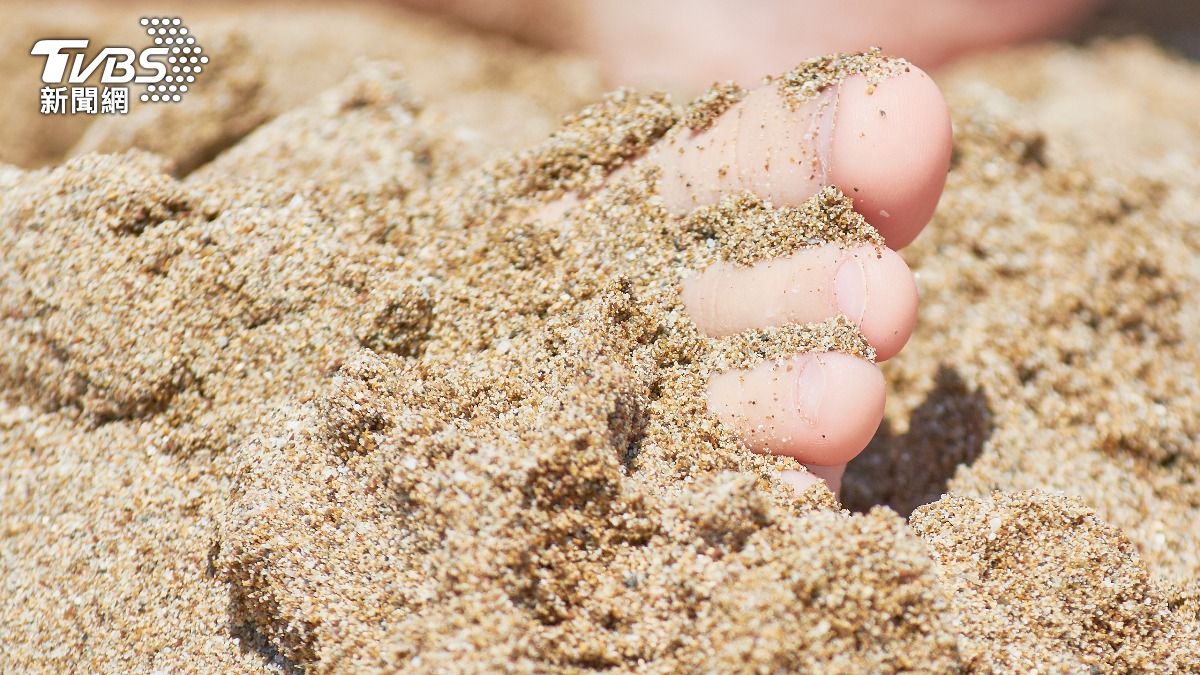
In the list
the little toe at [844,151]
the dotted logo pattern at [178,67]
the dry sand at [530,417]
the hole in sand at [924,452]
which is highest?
the little toe at [844,151]

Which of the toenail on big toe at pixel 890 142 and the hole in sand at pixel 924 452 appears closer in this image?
the toenail on big toe at pixel 890 142

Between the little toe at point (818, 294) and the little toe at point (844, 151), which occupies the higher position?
the little toe at point (844, 151)

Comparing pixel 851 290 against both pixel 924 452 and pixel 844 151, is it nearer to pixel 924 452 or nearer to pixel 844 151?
pixel 844 151

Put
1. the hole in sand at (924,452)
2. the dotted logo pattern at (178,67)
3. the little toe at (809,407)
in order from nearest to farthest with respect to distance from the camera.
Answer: the little toe at (809,407)
the hole in sand at (924,452)
the dotted logo pattern at (178,67)

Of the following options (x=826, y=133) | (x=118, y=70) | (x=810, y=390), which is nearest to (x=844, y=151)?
(x=826, y=133)

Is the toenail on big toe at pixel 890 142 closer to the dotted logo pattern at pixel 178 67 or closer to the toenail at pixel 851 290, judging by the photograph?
the toenail at pixel 851 290

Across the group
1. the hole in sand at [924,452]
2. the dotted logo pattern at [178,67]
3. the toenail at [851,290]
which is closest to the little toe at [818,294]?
the toenail at [851,290]

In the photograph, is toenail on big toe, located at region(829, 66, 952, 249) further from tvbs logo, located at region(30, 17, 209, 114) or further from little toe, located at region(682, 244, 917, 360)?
tvbs logo, located at region(30, 17, 209, 114)
